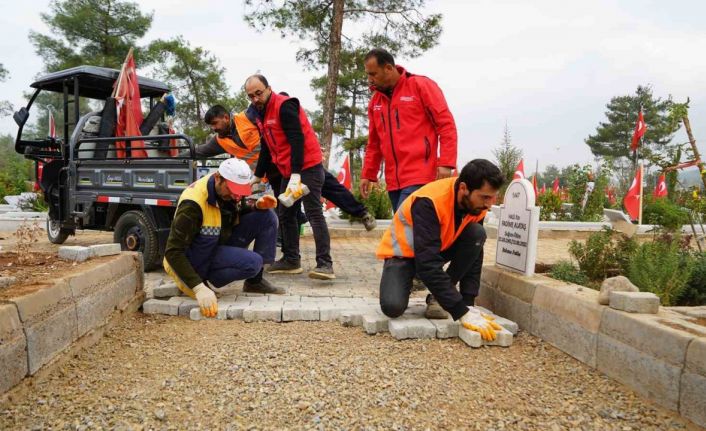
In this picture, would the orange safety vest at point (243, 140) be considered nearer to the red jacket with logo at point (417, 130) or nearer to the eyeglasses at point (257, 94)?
the eyeglasses at point (257, 94)

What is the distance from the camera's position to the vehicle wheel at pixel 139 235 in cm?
543

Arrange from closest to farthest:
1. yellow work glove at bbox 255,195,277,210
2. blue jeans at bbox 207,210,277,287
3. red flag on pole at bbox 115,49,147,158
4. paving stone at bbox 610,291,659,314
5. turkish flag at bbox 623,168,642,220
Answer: paving stone at bbox 610,291,659,314, blue jeans at bbox 207,210,277,287, yellow work glove at bbox 255,195,277,210, red flag on pole at bbox 115,49,147,158, turkish flag at bbox 623,168,642,220

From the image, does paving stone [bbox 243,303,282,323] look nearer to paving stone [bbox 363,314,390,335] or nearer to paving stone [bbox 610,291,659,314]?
paving stone [bbox 363,314,390,335]

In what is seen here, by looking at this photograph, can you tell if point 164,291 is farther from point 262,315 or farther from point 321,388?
point 321,388

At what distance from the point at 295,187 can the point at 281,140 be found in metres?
0.51

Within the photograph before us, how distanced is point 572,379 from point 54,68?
975 inches

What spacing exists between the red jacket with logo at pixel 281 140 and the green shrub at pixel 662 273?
2.79 meters

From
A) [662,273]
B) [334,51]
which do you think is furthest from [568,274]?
[334,51]

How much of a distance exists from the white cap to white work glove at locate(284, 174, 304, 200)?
3.36ft

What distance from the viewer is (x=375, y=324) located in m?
3.33

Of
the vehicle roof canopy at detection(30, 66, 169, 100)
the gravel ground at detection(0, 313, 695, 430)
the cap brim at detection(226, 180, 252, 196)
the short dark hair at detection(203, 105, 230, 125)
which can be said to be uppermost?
the vehicle roof canopy at detection(30, 66, 169, 100)

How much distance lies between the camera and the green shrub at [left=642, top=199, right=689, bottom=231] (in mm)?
9416

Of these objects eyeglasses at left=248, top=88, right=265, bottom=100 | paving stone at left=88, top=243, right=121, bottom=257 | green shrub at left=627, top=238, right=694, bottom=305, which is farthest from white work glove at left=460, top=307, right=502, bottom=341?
eyeglasses at left=248, top=88, right=265, bottom=100

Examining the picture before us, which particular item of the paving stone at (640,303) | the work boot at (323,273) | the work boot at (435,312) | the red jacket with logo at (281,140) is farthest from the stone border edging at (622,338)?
the red jacket with logo at (281,140)
